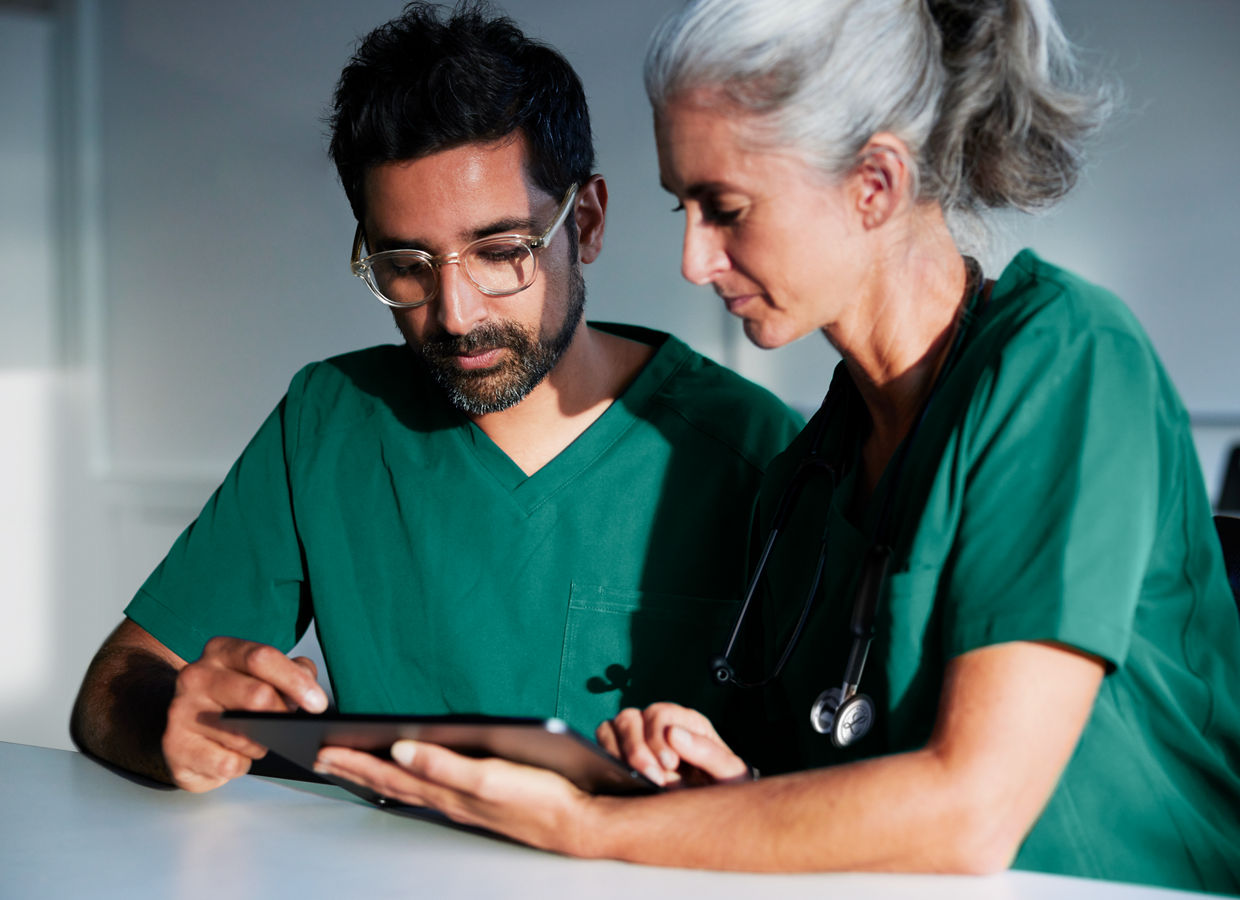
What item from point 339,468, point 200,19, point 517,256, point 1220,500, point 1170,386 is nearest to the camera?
point 1170,386

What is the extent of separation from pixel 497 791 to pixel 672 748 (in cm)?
18

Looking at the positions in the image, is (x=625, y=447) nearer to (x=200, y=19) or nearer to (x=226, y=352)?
(x=226, y=352)

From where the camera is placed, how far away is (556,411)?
148 centimetres

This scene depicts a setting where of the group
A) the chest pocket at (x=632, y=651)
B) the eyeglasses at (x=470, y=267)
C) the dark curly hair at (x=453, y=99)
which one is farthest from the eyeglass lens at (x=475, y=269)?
the chest pocket at (x=632, y=651)

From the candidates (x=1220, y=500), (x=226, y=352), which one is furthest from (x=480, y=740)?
(x=226, y=352)

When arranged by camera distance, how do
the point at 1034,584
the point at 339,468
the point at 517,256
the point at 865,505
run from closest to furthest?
the point at 1034,584 → the point at 865,505 → the point at 517,256 → the point at 339,468

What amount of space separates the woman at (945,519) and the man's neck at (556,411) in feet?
1.50

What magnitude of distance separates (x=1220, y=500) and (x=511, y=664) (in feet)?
6.27

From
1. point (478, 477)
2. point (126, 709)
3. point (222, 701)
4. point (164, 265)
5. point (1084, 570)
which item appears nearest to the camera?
point (1084, 570)

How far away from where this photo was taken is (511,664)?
54.5 inches

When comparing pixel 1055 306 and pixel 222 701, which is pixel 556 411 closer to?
pixel 222 701

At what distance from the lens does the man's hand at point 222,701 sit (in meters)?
1.00

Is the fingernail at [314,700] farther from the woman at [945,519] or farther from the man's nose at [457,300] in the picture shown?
the man's nose at [457,300]

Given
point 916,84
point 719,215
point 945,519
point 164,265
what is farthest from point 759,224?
point 164,265
